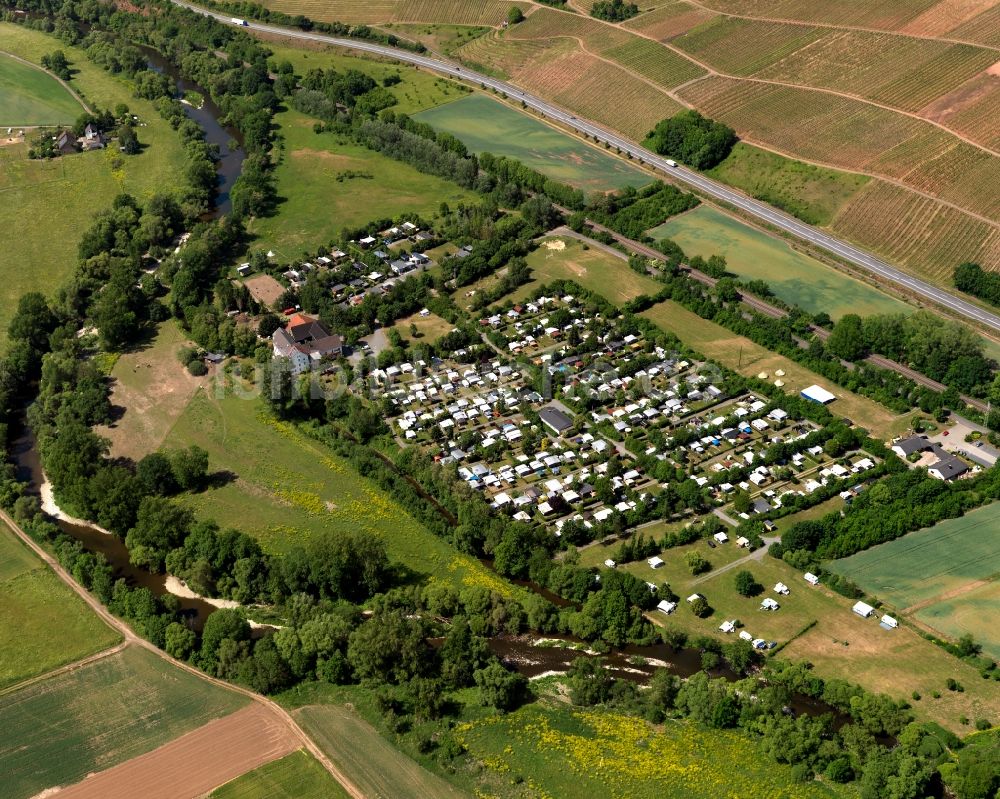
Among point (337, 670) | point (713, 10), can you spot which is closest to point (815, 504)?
point (337, 670)

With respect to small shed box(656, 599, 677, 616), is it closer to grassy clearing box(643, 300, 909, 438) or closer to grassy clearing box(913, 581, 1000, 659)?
grassy clearing box(913, 581, 1000, 659)

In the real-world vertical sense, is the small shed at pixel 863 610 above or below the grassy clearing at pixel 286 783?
above

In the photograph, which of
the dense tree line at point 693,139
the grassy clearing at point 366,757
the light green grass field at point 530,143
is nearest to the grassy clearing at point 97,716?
the grassy clearing at point 366,757

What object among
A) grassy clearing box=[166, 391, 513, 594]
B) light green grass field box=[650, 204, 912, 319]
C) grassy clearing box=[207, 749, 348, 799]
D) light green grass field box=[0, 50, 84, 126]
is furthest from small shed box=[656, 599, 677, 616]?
light green grass field box=[0, 50, 84, 126]

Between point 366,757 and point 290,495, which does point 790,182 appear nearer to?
point 290,495

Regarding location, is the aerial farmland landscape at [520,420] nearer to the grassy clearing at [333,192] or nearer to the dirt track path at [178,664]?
the dirt track path at [178,664]

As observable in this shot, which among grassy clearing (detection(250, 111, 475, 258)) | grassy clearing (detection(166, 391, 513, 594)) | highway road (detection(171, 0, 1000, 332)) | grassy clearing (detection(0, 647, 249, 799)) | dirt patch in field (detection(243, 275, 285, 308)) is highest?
highway road (detection(171, 0, 1000, 332))
